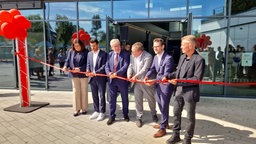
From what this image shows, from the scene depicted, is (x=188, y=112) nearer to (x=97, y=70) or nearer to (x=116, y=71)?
(x=116, y=71)

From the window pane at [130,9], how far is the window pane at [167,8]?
0.28 meters

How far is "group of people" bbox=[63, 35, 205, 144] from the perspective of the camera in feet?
11.2

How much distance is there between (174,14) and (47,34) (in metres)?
4.74

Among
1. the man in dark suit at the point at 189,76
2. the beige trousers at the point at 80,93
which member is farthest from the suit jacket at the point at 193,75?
the beige trousers at the point at 80,93

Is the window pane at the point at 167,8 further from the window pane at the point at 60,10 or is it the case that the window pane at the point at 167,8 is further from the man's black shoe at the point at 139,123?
the man's black shoe at the point at 139,123

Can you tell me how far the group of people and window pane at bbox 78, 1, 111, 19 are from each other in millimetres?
3170

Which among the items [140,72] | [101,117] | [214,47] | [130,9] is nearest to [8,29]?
[101,117]

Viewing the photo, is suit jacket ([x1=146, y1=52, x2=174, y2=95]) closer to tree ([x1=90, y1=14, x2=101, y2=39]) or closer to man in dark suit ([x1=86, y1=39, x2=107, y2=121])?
man in dark suit ([x1=86, y1=39, x2=107, y2=121])

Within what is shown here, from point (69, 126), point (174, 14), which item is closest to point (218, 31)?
point (174, 14)

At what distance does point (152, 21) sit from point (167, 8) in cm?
68

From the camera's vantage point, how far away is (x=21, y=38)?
550 cm

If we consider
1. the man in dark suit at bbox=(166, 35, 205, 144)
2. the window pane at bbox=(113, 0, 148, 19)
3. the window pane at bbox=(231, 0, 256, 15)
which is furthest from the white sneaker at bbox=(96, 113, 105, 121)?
the window pane at bbox=(231, 0, 256, 15)

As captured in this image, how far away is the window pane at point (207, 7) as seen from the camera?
7061mm

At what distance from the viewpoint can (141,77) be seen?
14.4 feet
